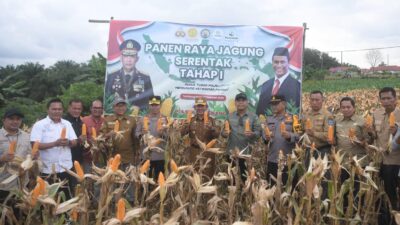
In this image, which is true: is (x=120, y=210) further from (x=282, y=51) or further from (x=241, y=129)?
(x=282, y=51)

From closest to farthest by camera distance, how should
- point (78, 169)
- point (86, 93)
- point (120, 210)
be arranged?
1. point (120, 210)
2. point (78, 169)
3. point (86, 93)

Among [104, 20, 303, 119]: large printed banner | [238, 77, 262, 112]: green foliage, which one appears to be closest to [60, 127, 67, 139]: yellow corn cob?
[104, 20, 303, 119]: large printed banner

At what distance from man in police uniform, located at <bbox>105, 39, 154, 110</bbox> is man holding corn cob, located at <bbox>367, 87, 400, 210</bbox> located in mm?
3127

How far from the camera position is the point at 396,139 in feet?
12.6

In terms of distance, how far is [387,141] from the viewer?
410 centimetres

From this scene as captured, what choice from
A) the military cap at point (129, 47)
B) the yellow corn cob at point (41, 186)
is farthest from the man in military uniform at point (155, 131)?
the yellow corn cob at point (41, 186)

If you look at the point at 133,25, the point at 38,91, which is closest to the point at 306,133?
the point at 133,25

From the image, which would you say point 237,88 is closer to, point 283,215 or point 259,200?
point 283,215

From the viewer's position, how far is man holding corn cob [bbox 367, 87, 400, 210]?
160 inches

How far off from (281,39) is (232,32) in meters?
0.72

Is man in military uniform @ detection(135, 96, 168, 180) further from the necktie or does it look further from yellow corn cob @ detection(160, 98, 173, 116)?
the necktie

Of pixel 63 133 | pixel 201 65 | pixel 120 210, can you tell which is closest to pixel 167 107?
pixel 201 65

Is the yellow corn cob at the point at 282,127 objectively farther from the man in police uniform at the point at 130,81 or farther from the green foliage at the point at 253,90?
the man in police uniform at the point at 130,81

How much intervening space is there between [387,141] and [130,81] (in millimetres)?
3546
